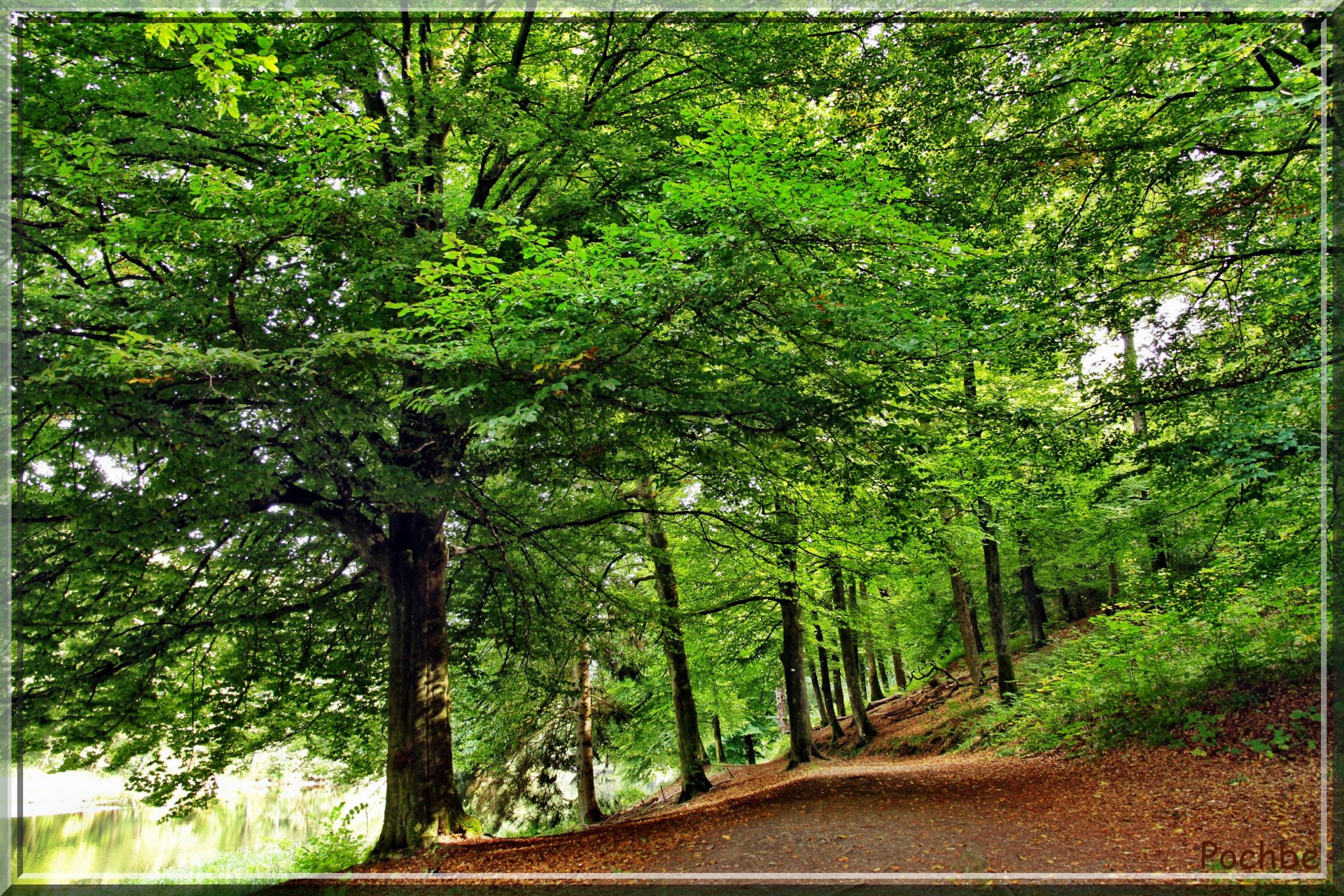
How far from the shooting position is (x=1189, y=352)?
5578 millimetres

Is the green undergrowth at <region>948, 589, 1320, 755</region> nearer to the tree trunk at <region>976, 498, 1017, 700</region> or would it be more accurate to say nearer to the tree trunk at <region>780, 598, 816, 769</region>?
the tree trunk at <region>976, 498, 1017, 700</region>

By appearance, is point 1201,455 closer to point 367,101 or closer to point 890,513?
point 890,513

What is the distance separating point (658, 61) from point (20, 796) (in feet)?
Answer: 26.9

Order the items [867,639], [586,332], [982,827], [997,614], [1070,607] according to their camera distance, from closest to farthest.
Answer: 1. [586,332]
2. [982,827]
3. [997,614]
4. [867,639]
5. [1070,607]

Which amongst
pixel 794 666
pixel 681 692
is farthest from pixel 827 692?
pixel 681 692

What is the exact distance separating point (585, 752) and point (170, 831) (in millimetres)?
11039

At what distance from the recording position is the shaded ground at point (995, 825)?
15.6 feet

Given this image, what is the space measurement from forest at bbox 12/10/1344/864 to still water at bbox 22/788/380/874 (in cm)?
109

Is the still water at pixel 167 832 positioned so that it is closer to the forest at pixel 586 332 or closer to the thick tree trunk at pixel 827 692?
the forest at pixel 586 332

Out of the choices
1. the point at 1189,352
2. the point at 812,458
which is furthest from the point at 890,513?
the point at 1189,352

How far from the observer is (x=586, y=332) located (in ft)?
14.9

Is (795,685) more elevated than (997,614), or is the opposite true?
(997,614)

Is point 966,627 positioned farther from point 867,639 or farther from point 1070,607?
point 1070,607

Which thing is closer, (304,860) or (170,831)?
(304,860)
